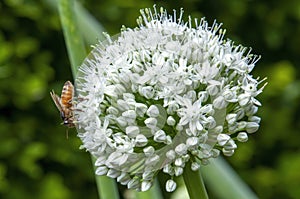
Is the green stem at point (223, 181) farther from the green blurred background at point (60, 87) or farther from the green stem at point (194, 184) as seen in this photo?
the green blurred background at point (60, 87)

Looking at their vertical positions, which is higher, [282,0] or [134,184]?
[282,0]

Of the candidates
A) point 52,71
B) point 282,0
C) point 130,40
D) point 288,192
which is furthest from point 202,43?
point 282,0

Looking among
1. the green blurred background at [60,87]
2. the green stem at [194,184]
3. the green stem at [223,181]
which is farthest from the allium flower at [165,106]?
the green blurred background at [60,87]

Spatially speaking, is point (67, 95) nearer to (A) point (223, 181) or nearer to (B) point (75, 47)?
(B) point (75, 47)

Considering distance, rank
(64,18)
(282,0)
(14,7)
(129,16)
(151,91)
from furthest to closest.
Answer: (282,0) < (129,16) < (14,7) < (64,18) < (151,91)

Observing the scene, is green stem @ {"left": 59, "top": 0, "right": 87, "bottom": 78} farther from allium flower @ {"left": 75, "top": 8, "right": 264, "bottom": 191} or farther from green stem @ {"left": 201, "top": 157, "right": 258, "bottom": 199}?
green stem @ {"left": 201, "top": 157, "right": 258, "bottom": 199}

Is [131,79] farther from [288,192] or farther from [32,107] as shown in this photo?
[288,192]

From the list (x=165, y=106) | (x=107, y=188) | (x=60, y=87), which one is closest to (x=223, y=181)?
(x=107, y=188)

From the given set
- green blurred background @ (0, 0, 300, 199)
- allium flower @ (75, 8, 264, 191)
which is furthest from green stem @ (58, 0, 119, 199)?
green blurred background @ (0, 0, 300, 199)
